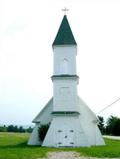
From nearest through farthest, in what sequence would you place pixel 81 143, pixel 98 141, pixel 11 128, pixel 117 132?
pixel 81 143 → pixel 98 141 → pixel 117 132 → pixel 11 128

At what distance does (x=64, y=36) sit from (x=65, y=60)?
238cm

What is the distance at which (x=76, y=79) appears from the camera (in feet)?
129

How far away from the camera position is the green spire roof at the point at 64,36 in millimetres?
40156

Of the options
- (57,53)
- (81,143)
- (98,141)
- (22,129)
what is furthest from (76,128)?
(22,129)

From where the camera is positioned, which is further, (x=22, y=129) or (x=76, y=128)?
(x=22, y=129)

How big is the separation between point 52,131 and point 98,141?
18.9ft

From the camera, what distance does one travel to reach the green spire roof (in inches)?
1581

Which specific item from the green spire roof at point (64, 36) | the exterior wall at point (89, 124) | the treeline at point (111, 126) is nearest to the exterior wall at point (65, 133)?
the exterior wall at point (89, 124)

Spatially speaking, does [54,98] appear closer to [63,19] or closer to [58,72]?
[58,72]

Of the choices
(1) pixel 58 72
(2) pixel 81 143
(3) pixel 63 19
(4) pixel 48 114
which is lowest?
(2) pixel 81 143

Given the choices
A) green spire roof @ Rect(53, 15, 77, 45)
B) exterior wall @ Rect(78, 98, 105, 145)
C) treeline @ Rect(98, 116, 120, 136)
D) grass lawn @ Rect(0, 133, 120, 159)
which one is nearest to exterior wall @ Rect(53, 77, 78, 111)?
exterior wall @ Rect(78, 98, 105, 145)

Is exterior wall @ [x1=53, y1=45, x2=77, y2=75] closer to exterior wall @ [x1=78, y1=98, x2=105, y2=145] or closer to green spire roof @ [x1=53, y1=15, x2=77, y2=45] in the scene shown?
green spire roof @ [x1=53, y1=15, x2=77, y2=45]

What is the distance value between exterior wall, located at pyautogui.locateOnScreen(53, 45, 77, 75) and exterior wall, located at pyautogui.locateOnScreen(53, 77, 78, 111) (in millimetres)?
887

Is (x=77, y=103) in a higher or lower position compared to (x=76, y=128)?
higher
